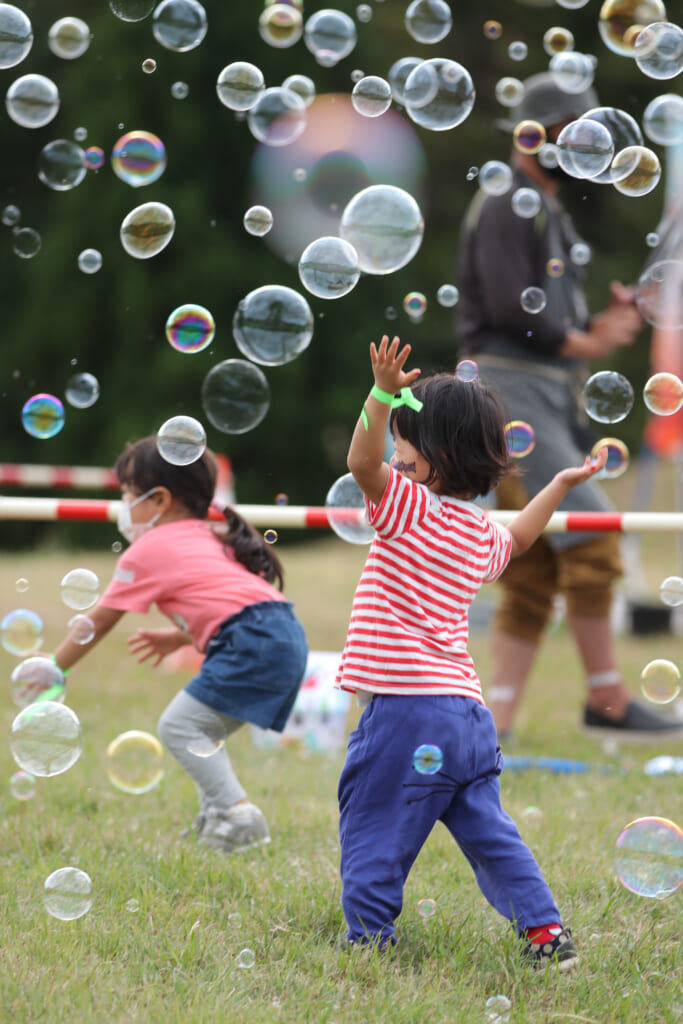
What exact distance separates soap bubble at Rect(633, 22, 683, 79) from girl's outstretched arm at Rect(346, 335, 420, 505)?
1598mm

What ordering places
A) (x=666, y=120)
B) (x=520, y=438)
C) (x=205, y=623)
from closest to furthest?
1. (x=205, y=623)
2. (x=520, y=438)
3. (x=666, y=120)

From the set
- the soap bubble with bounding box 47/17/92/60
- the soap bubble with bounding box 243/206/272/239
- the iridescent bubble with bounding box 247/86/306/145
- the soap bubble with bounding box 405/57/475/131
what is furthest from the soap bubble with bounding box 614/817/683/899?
the soap bubble with bounding box 47/17/92/60

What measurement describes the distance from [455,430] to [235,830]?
119cm

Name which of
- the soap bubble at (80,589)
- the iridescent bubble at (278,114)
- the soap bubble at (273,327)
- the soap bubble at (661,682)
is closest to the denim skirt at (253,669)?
the soap bubble at (80,589)

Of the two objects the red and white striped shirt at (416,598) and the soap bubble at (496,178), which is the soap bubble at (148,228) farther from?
the red and white striped shirt at (416,598)

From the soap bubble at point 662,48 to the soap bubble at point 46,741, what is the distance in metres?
2.14

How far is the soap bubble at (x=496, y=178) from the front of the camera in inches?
147

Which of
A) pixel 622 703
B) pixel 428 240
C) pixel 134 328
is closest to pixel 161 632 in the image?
pixel 622 703

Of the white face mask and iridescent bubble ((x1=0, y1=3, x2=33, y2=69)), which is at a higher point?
iridescent bubble ((x1=0, y1=3, x2=33, y2=69))

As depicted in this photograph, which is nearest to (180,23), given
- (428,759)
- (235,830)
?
(235,830)

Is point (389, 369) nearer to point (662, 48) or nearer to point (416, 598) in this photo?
point (416, 598)

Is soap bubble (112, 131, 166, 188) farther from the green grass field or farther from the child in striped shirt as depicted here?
the green grass field

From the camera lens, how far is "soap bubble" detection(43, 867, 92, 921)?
224cm

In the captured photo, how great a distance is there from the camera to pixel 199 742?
2889mm
